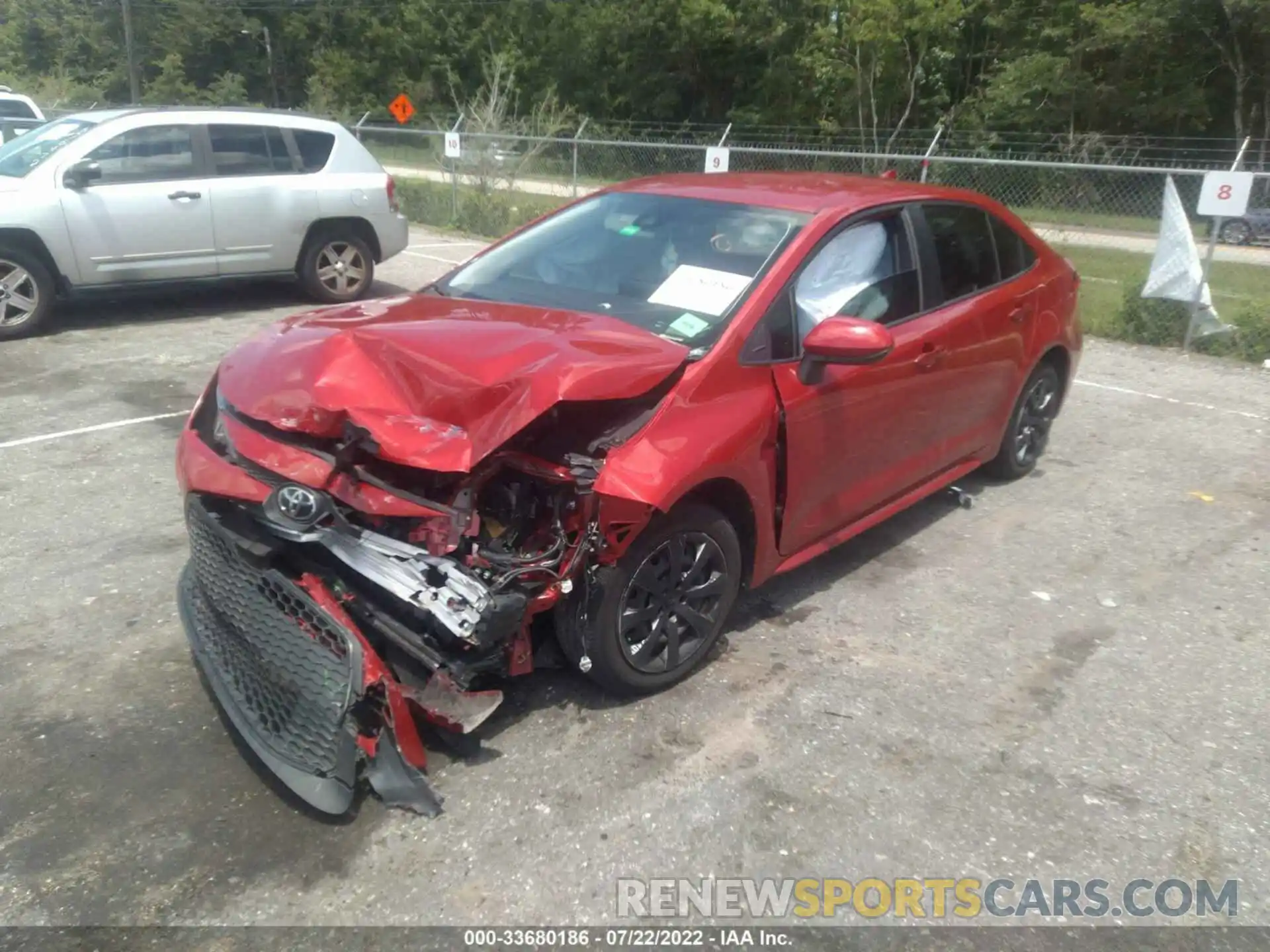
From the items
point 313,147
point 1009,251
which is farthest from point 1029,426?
point 313,147

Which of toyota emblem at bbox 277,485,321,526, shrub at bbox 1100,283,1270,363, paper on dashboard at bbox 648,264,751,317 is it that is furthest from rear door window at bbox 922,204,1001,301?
shrub at bbox 1100,283,1270,363

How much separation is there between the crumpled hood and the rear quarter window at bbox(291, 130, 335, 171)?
7.06 m

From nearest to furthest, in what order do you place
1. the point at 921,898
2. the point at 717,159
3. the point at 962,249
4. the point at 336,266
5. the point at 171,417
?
1. the point at 921,898
2. the point at 962,249
3. the point at 171,417
4. the point at 336,266
5. the point at 717,159

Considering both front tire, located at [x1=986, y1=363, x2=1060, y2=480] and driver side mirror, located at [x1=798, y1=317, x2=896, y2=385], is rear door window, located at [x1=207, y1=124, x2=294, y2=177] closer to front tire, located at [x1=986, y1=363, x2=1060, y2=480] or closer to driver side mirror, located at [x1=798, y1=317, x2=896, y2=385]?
front tire, located at [x1=986, y1=363, x2=1060, y2=480]

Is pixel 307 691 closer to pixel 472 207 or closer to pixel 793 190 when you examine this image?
pixel 793 190

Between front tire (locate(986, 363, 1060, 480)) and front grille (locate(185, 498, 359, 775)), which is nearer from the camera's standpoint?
front grille (locate(185, 498, 359, 775))

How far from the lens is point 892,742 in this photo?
144 inches

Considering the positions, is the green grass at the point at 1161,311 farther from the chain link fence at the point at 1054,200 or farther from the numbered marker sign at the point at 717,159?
the numbered marker sign at the point at 717,159

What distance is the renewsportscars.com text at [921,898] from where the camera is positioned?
2.92 metres

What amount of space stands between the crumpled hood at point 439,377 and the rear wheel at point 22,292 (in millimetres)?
6004

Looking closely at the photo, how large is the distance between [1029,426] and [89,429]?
18.5ft

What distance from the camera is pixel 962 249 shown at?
17.1 feet

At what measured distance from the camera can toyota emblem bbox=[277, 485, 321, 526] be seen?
10.5 ft

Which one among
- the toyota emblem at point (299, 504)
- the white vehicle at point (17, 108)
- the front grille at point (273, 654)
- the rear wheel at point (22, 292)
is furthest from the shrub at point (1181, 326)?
the white vehicle at point (17, 108)
